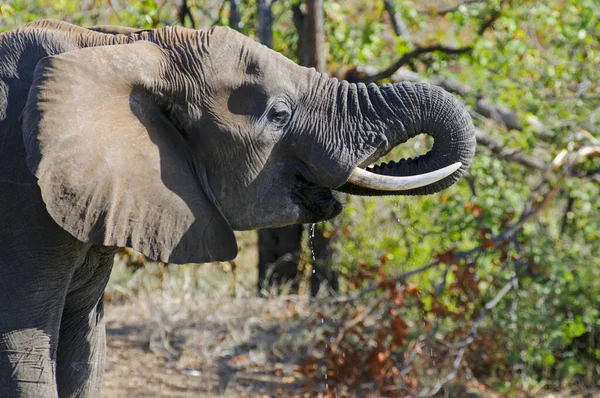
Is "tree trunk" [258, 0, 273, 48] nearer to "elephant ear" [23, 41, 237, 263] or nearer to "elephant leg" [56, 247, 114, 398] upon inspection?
"elephant leg" [56, 247, 114, 398]

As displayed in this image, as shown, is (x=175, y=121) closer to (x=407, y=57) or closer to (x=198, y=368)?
(x=198, y=368)

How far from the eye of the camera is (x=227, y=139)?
3504 millimetres

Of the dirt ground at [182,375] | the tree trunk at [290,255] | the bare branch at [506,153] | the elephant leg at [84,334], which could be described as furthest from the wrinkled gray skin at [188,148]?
the tree trunk at [290,255]

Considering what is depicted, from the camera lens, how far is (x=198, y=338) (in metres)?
7.05

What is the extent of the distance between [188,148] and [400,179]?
2.43ft

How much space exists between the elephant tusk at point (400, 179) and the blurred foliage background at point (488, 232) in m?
2.54

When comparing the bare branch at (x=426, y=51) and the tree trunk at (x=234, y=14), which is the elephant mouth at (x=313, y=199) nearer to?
the bare branch at (x=426, y=51)

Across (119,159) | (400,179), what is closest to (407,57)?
(400,179)

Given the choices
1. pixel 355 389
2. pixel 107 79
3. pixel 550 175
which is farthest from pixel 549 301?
pixel 107 79

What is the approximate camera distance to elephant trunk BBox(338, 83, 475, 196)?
A: 3.49 m

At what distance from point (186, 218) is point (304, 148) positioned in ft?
1.55

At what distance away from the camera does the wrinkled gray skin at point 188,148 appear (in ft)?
11.2

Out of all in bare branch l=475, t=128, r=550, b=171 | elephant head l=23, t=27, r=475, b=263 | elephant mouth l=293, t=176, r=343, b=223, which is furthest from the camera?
bare branch l=475, t=128, r=550, b=171

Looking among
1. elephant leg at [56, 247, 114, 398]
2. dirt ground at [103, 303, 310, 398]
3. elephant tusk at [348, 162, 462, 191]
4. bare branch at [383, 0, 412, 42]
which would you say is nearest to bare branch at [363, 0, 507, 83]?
bare branch at [383, 0, 412, 42]
